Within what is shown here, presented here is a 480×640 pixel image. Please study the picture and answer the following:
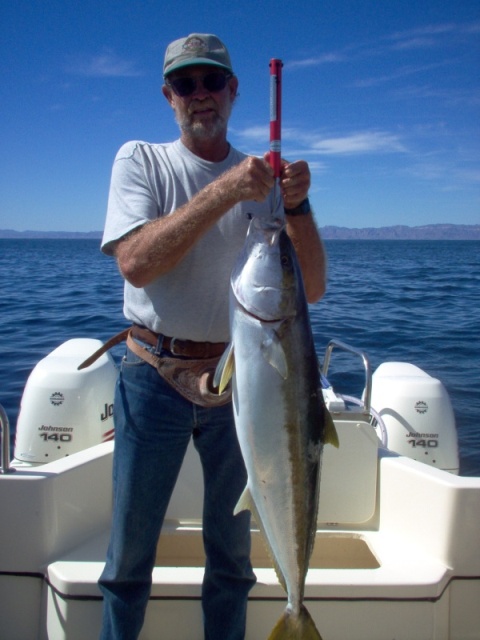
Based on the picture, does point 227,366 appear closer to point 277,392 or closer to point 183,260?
point 277,392

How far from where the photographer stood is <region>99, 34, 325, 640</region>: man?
260 cm

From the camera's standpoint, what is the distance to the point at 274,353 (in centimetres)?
215

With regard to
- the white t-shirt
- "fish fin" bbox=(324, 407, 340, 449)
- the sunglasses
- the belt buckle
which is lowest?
"fish fin" bbox=(324, 407, 340, 449)

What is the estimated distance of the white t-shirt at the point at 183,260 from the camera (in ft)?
8.66

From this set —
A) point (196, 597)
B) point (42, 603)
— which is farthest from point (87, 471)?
point (196, 597)

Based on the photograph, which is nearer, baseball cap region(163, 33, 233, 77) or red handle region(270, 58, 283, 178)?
red handle region(270, 58, 283, 178)

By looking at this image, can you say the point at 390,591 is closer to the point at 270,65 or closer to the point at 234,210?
the point at 234,210

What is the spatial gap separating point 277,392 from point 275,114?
102cm

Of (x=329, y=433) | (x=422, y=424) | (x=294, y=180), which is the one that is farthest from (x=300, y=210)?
(x=422, y=424)

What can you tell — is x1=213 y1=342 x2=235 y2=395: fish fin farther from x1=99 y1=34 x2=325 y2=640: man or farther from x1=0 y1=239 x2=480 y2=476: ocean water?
x1=0 y1=239 x2=480 y2=476: ocean water

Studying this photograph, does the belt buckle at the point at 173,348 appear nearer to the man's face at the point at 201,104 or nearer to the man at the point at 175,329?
the man at the point at 175,329

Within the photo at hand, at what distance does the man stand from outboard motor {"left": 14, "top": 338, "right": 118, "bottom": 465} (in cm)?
194

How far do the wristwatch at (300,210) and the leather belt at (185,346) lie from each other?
69 centimetres

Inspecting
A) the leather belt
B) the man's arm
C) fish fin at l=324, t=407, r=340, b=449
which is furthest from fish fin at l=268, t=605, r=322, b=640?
the man's arm
